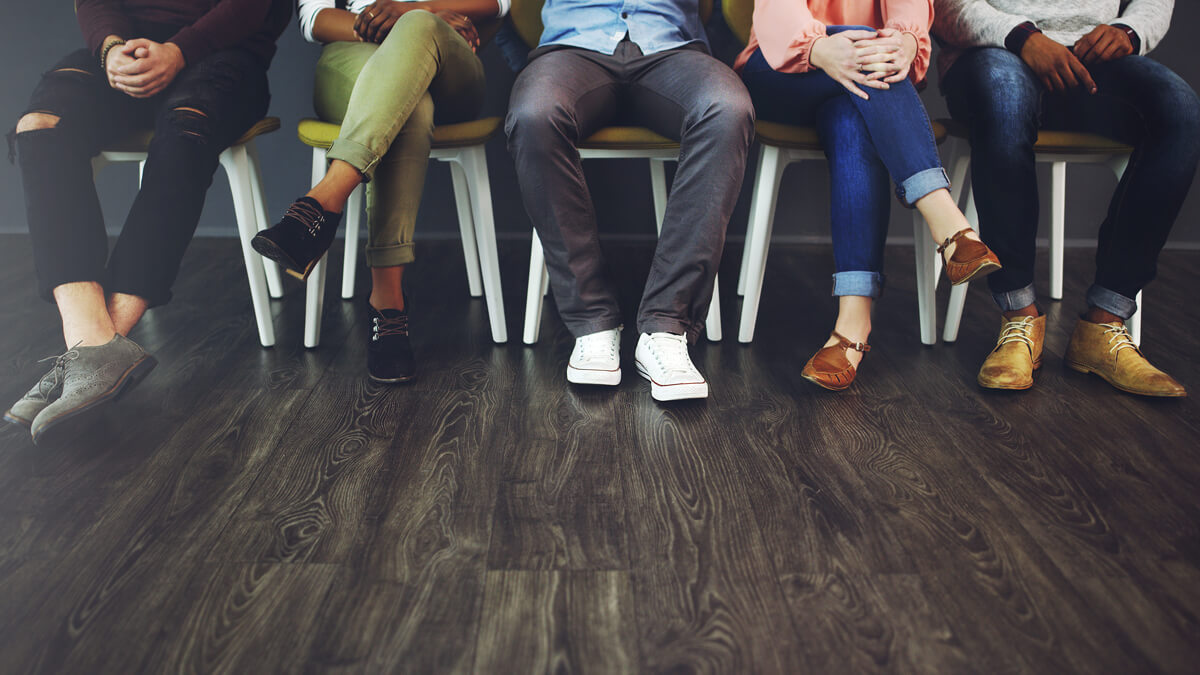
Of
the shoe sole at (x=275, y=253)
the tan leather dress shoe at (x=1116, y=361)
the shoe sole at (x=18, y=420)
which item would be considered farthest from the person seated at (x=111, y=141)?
the tan leather dress shoe at (x=1116, y=361)

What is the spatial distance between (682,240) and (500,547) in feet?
2.35

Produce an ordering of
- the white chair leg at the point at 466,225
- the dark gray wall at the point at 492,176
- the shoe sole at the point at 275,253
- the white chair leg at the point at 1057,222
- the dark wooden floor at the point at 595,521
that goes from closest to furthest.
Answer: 1. the dark wooden floor at the point at 595,521
2. the shoe sole at the point at 275,253
3. the white chair leg at the point at 466,225
4. the white chair leg at the point at 1057,222
5. the dark gray wall at the point at 492,176

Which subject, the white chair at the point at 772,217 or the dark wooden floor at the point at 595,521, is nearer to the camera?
the dark wooden floor at the point at 595,521

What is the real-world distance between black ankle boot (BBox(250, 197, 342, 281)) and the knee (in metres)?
0.51

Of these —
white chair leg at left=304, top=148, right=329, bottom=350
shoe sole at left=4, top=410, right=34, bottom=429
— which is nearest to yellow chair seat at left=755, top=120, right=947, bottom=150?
white chair leg at left=304, top=148, right=329, bottom=350

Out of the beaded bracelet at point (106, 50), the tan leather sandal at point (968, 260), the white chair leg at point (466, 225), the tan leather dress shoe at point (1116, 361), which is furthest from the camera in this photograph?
the white chair leg at point (466, 225)

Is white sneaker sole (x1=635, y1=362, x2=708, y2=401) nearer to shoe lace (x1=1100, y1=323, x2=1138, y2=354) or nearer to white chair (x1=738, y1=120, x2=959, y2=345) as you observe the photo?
white chair (x1=738, y1=120, x2=959, y2=345)

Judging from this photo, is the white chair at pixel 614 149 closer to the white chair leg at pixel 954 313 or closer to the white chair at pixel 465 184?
the white chair at pixel 465 184

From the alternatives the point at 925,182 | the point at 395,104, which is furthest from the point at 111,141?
the point at 925,182

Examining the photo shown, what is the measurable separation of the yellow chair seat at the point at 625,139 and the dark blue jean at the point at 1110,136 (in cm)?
61

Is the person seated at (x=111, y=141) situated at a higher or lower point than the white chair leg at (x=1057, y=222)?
higher

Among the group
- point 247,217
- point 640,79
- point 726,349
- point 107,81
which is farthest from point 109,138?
point 726,349

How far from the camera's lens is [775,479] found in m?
1.23

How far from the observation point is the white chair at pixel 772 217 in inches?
64.3
